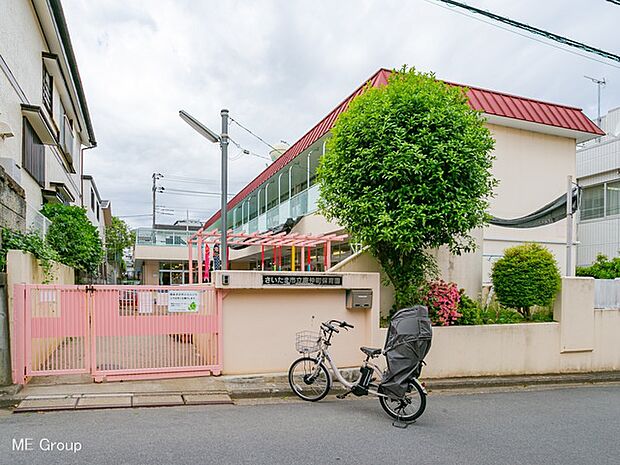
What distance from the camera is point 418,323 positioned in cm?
595

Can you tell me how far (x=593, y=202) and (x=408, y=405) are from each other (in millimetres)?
16273

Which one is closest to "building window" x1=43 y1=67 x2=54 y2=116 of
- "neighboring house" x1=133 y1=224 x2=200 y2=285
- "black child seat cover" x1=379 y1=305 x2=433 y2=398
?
"black child seat cover" x1=379 y1=305 x2=433 y2=398

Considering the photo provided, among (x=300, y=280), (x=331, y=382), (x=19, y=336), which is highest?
(x=300, y=280)

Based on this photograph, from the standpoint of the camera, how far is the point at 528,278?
9188mm

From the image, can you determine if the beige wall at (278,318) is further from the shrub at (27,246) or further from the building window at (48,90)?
the building window at (48,90)

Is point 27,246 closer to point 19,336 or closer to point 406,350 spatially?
point 19,336

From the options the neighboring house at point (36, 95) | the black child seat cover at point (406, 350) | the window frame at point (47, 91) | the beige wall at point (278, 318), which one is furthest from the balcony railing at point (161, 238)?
the black child seat cover at point (406, 350)

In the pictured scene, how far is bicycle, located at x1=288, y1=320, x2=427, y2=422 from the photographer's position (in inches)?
236

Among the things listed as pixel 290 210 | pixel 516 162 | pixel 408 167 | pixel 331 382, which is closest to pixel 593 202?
pixel 516 162

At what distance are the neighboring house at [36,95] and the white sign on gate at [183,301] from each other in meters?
4.07

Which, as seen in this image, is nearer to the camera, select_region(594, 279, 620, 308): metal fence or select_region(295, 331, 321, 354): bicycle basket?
select_region(295, 331, 321, 354): bicycle basket

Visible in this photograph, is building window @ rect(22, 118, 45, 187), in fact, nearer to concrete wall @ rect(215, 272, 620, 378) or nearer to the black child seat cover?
concrete wall @ rect(215, 272, 620, 378)

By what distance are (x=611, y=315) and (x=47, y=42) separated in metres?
15.7

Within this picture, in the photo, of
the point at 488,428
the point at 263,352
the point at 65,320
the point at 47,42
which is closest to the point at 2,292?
the point at 65,320
